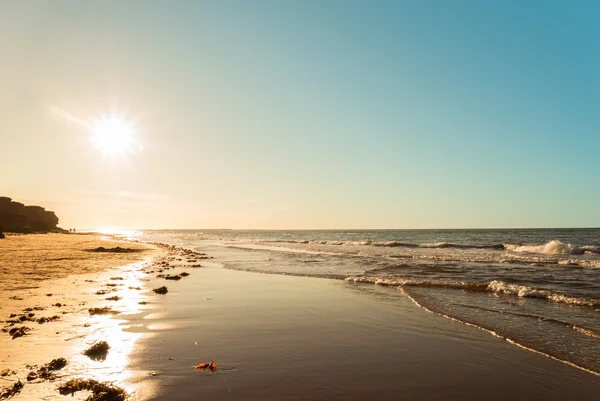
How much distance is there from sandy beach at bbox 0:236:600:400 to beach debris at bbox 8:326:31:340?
0.20 meters

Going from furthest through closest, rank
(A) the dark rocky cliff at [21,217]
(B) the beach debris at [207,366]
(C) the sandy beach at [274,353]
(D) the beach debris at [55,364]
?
(A) the dark rocky cliff at [21,217] < (B) the beach debris at [207,366] < (D) the beach debris at [55,364] < (C) the sandy beach at [274,353]

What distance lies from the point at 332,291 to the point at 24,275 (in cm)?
1515

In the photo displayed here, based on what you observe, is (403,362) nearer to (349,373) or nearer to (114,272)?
(349,373)

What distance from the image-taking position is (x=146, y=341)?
27.5 ft

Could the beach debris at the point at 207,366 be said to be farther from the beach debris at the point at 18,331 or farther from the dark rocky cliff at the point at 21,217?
the dark rocky cliff at the point at 21,217

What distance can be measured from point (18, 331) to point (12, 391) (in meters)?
3.58

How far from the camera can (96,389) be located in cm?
558

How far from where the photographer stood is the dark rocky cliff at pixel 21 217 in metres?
82.0

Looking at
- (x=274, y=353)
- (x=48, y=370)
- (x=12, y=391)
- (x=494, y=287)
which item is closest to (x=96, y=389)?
(x=12, y=391)

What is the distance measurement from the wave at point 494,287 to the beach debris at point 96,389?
1618cm

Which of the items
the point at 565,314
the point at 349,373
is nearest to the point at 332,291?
the point at 565,314

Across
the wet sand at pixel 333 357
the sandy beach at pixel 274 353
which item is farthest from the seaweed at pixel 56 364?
the wet sand at pixel 333 357

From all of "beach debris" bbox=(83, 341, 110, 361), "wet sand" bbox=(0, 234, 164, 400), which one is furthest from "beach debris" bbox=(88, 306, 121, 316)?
"beach debris" bbox=(83, 341, 110, 361)

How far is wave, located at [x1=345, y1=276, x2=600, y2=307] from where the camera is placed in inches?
580
